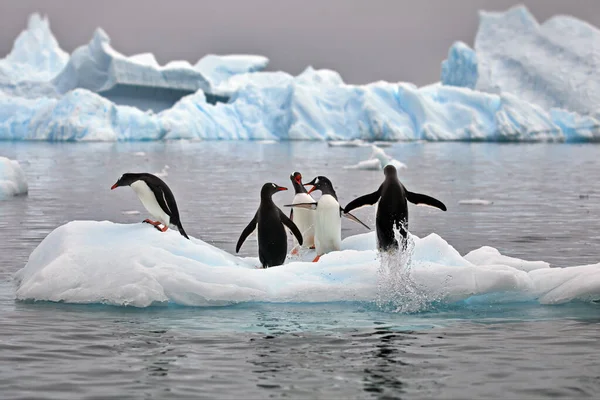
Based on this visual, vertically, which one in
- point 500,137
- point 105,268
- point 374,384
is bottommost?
point 374,384

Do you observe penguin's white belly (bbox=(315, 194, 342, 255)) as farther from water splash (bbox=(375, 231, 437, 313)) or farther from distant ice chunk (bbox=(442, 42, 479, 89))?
distant ice chunk (bbox=(442, 42, 479, 89))

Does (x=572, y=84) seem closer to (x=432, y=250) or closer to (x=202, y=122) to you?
(x=202, y=122)

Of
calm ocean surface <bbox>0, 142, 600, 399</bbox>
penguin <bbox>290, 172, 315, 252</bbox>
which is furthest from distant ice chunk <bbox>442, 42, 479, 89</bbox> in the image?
penguin <bbox>290, 172, 315, 252</bbox>

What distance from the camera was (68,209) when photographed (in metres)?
16.9

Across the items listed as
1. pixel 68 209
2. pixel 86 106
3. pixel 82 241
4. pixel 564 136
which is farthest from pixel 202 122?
pixel 82 241

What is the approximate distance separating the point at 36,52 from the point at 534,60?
60.1m

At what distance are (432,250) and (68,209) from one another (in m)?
10.9

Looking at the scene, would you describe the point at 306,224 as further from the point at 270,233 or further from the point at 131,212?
the point at 131,212

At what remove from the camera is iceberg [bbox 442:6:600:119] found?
78.1 m

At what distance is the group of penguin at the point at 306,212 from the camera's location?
25.0 feet

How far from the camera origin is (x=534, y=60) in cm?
7881

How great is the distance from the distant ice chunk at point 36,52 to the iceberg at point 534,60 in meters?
49.9

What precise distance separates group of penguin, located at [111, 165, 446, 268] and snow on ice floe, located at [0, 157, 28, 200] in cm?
1209

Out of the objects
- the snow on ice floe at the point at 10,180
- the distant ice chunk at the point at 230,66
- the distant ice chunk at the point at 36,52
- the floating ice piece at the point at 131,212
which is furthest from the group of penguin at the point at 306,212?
the distant ice chunk at the point at 230,66
